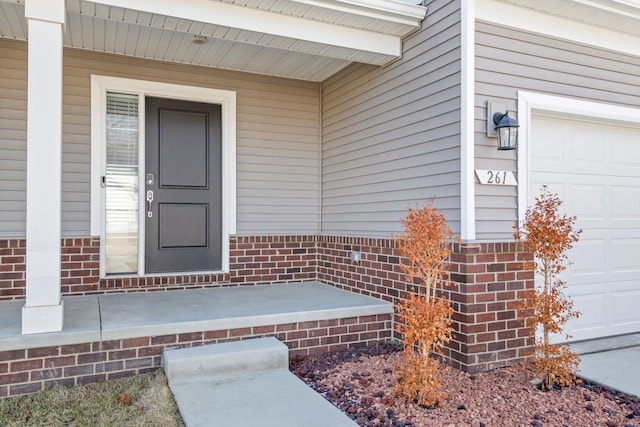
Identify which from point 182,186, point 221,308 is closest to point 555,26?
point 221,308

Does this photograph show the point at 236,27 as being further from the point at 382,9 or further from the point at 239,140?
the point at 239,140

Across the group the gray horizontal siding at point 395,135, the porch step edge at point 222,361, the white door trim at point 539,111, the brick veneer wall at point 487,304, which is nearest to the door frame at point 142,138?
the gray horizontal siding at point 395,135

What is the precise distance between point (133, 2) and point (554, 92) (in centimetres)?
325

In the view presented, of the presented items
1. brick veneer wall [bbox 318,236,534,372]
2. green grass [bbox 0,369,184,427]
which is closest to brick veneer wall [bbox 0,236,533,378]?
brick veneer wall [bbox 318,236,534,372]

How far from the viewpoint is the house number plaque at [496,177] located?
11.2 feet

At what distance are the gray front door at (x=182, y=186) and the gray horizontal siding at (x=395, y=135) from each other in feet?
4.13

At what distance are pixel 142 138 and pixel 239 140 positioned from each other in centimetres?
99

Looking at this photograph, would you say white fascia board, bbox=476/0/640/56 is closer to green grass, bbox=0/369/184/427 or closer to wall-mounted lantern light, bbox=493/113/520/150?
wall-mounted lantern light, bbox=493/113/520/150

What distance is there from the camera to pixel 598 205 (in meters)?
4.14

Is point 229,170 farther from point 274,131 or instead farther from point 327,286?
point 327,286

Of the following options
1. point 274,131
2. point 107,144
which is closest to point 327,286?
point 274,131

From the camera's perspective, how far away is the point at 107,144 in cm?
461

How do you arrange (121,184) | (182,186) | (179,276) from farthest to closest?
(182,186) < (179,276) < (121,184)

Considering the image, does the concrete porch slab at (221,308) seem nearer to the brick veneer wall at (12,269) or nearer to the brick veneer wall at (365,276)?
the brick veneer wall at (365,276)
